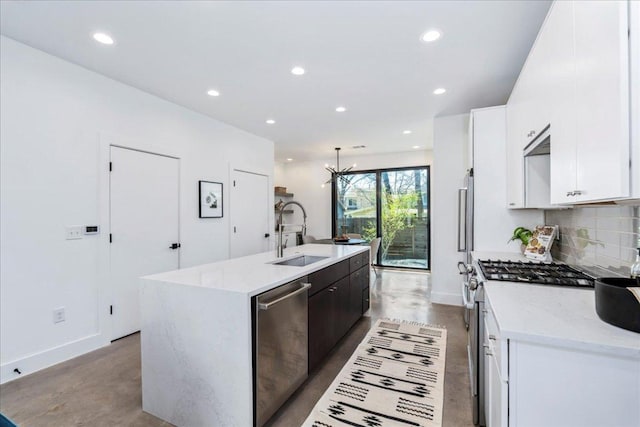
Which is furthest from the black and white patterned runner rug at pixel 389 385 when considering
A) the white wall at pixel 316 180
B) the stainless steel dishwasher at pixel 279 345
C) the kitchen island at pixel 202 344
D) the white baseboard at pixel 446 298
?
the white wall at pixel 316 180

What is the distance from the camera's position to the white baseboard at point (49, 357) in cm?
229

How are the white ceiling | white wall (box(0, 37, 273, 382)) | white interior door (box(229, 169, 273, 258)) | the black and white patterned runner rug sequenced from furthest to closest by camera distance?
white interior door (box(229, 169, 273, 258)), white wall (box(0, 37, 273, 382)), the white ceiling, the black and white patterned runner rug

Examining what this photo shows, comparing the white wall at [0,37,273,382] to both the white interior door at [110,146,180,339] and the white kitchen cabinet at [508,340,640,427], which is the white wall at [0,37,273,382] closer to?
the white interior door at [110,146,180,339]

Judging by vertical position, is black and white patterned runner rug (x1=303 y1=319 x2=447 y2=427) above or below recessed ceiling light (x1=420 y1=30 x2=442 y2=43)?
below

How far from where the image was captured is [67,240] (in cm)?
267

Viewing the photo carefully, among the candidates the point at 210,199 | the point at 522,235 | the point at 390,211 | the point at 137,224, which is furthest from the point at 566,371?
the point at 390,211

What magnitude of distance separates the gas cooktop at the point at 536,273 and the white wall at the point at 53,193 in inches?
136

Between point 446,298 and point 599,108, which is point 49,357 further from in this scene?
point 446,298

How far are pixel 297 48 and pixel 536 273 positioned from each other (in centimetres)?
245

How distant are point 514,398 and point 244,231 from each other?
14.4 ft

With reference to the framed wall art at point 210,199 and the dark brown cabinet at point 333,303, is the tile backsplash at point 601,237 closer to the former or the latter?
the dark brown cabinet at point 333,303

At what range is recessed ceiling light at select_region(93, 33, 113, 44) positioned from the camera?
90.4 inches

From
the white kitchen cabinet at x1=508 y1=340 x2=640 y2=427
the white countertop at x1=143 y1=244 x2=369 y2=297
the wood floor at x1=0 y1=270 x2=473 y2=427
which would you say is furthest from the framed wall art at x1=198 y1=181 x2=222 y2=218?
the white kitchen cabinet at x1=508 y1=340 x2=640 y2=427

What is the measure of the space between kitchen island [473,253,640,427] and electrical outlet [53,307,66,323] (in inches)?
133
